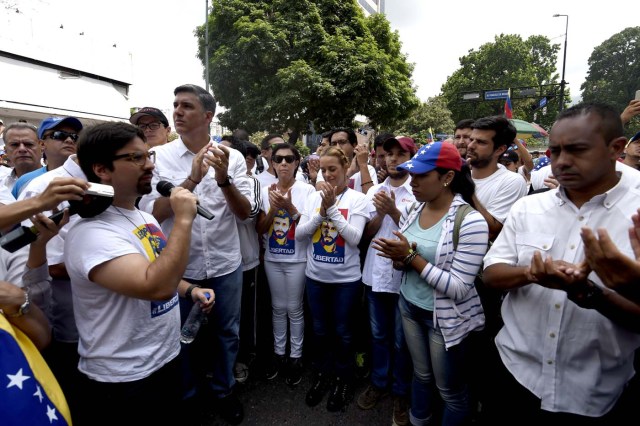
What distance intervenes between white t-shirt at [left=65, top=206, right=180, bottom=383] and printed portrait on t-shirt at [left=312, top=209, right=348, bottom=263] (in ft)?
5.32

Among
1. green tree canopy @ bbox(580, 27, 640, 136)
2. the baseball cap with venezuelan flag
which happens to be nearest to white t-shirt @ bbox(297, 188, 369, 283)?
the baseball cap with venezuelan flag

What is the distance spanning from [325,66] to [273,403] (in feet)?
50.2

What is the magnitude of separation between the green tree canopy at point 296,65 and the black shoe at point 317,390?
13.7m

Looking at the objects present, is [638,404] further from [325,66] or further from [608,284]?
[325,66]

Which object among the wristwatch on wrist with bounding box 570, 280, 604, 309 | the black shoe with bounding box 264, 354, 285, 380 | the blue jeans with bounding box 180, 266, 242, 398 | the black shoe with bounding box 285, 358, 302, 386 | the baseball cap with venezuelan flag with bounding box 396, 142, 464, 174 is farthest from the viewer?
the black shoe with bounding box 264, 354, 285, 380

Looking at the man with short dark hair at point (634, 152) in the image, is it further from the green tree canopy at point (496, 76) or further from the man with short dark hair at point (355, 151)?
the green tree canopy at point (496, 76)

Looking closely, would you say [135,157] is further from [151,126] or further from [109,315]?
[151,126]

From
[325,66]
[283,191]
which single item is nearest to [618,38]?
[325,66]

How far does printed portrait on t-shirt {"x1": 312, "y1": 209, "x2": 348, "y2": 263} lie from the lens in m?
3.13

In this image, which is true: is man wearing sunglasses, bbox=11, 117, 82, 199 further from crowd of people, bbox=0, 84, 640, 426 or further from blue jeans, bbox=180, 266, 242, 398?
blue jeans, bbox=180, 266, 242, 398

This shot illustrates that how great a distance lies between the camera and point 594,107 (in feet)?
5.13

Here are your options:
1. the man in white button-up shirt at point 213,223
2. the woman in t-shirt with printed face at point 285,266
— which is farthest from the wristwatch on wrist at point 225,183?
the woman in t-shirt with printed face at point 285,266

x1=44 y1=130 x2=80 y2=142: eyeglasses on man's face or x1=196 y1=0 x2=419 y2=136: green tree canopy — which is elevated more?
x1=196 y1=0 x2=419 y2=136: green tree canopy

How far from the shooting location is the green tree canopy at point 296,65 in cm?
1544
